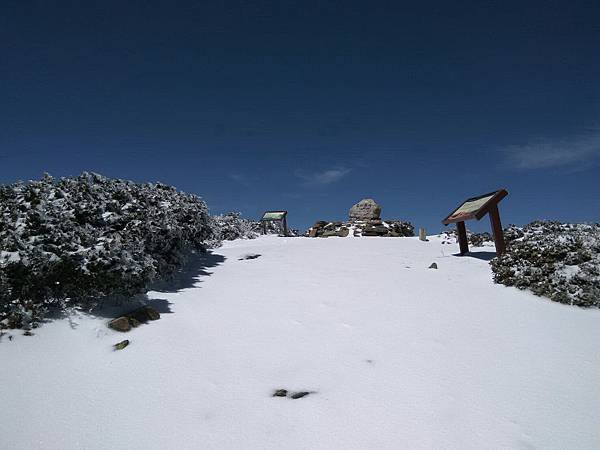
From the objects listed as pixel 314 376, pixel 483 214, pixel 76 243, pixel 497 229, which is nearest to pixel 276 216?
pixel 483 214

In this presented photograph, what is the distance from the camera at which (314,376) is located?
5.38 metres

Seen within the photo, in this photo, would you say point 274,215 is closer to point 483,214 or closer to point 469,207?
point 469,207

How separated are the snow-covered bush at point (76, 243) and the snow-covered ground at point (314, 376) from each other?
67 cm

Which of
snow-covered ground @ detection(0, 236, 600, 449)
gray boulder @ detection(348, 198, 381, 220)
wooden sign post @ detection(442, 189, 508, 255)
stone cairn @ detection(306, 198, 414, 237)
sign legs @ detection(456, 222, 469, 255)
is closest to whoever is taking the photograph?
snow-covered ground @ detection(0, 236, 600, 449)

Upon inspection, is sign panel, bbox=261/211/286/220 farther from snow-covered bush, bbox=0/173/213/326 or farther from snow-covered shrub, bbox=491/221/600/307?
snow-covered shrub, bbox=491/221/600/307

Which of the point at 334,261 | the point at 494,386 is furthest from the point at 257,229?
the point at 494,386

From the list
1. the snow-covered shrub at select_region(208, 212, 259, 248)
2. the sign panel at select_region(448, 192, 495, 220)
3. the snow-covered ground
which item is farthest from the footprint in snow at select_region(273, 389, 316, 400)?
the snow-covered shrub at select_region(208, 212, 259, 248)

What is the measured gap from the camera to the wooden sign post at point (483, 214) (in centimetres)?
1309

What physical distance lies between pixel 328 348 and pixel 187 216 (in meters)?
7.31

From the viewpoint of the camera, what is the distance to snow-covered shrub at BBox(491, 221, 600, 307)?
855 cm

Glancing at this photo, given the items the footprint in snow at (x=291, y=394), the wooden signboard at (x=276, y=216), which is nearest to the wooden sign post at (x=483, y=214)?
the footprint in snow at (x=291, y=394)

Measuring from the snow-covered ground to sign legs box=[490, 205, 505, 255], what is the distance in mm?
4411

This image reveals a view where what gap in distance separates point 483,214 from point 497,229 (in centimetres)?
73

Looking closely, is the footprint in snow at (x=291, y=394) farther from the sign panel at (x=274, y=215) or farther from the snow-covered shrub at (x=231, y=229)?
the sign panel at (x=274, y=215)
